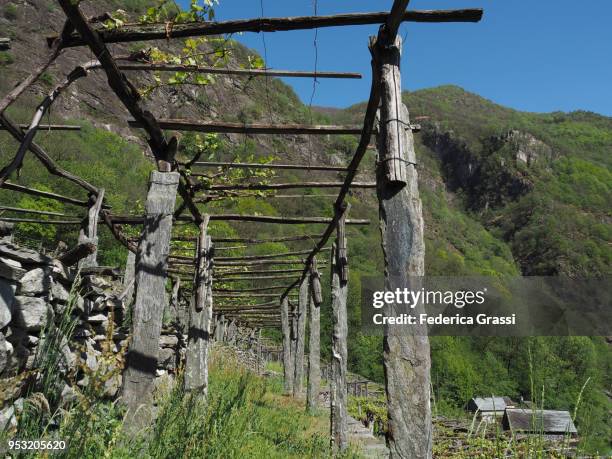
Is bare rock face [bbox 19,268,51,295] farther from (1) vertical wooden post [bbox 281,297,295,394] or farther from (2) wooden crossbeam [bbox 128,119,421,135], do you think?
(1) vertical wooden post [bbox 281,297,295,394]

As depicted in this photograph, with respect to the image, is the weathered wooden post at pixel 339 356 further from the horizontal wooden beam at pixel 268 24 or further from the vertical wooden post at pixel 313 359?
the horizontal wooden beam at pixel 268 24

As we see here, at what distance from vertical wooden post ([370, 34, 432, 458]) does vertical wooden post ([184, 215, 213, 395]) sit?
3713mm

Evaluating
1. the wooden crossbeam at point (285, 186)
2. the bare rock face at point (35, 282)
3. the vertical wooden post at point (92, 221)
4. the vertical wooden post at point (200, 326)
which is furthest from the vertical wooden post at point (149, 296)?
the vertical wooden post at point (92, 221)

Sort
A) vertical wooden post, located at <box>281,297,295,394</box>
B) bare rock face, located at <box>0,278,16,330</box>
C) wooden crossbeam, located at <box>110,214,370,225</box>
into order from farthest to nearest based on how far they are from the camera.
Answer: vertical wooden post, located at <box>281,297,295,394</box> < wooden crossbeam, located at <box>110,214,370,225</box> < bare rock face, located at <box>0,278,16,330</box>

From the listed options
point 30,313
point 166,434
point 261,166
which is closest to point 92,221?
point 261,166

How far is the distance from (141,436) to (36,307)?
1173mm

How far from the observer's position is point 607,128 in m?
121

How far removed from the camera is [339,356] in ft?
21.1

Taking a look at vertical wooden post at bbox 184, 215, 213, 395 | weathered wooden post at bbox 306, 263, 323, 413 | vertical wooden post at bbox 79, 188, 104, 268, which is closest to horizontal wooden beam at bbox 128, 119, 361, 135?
vertical wooden post at bbox 79, 188, 104, 268

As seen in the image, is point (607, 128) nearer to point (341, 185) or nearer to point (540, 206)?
point (540, 206)

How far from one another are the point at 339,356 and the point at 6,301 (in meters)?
4.35

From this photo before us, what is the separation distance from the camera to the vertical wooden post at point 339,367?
6.25 m

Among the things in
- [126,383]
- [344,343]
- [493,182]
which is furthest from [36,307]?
[493,182]

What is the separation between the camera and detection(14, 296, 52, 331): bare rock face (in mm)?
3246
